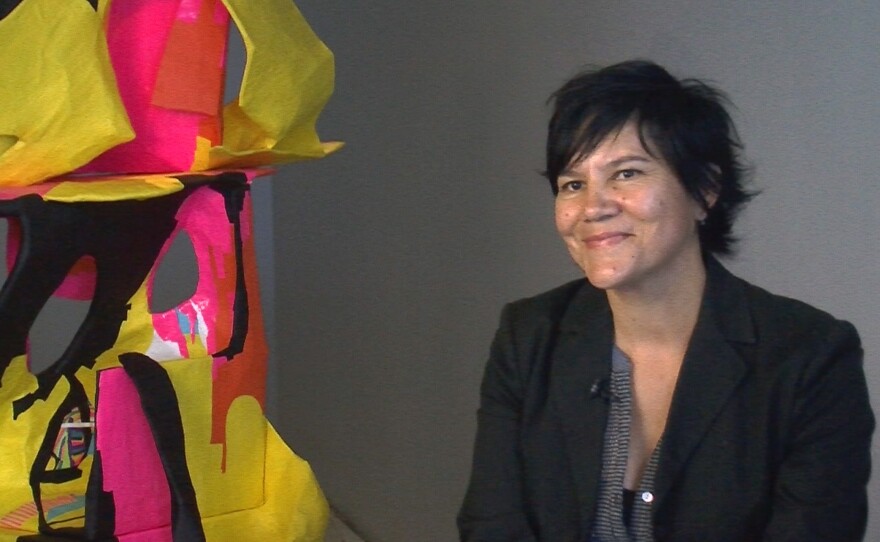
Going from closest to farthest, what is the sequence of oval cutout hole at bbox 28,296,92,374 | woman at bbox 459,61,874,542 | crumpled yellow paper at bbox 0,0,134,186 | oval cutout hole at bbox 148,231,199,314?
crumpled yellow paper at bbox 0,0,134,186, woman at bbox 459,61,874,542, oval cutout hole at bbox 28,296,92,374, oval cutout hole at bbox 148,231,199,314

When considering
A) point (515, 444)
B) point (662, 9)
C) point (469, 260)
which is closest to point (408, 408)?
point (469, 260)

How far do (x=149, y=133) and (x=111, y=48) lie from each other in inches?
3.8

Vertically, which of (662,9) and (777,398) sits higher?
(662,9)

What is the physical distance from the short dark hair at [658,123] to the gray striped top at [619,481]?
8.3 inches

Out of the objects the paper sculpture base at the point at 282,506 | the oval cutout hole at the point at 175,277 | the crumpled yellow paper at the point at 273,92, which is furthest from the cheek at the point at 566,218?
the oval cutout hole at the point at 175,277

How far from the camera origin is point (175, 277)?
211cm

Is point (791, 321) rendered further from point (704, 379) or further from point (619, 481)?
point (619, 481)

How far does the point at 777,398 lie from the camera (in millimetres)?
1063

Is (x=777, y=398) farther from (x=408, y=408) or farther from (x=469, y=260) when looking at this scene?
(x=408, y=408)

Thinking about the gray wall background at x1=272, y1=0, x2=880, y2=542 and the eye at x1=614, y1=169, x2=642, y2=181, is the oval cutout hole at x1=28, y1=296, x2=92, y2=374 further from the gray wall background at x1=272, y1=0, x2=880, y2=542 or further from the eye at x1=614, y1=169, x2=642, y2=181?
the eye at x1=614, y1=169, x2=642, y2=181

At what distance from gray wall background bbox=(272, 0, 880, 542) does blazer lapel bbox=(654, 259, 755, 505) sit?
0.19 metres

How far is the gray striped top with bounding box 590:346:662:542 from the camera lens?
1092 millimetres

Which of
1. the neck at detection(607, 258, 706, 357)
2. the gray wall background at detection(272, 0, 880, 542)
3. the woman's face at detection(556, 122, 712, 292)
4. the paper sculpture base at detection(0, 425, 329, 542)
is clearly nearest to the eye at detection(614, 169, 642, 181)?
the woman's face at detection(556, 122, 712, 292)

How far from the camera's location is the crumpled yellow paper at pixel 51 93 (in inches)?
37.5
